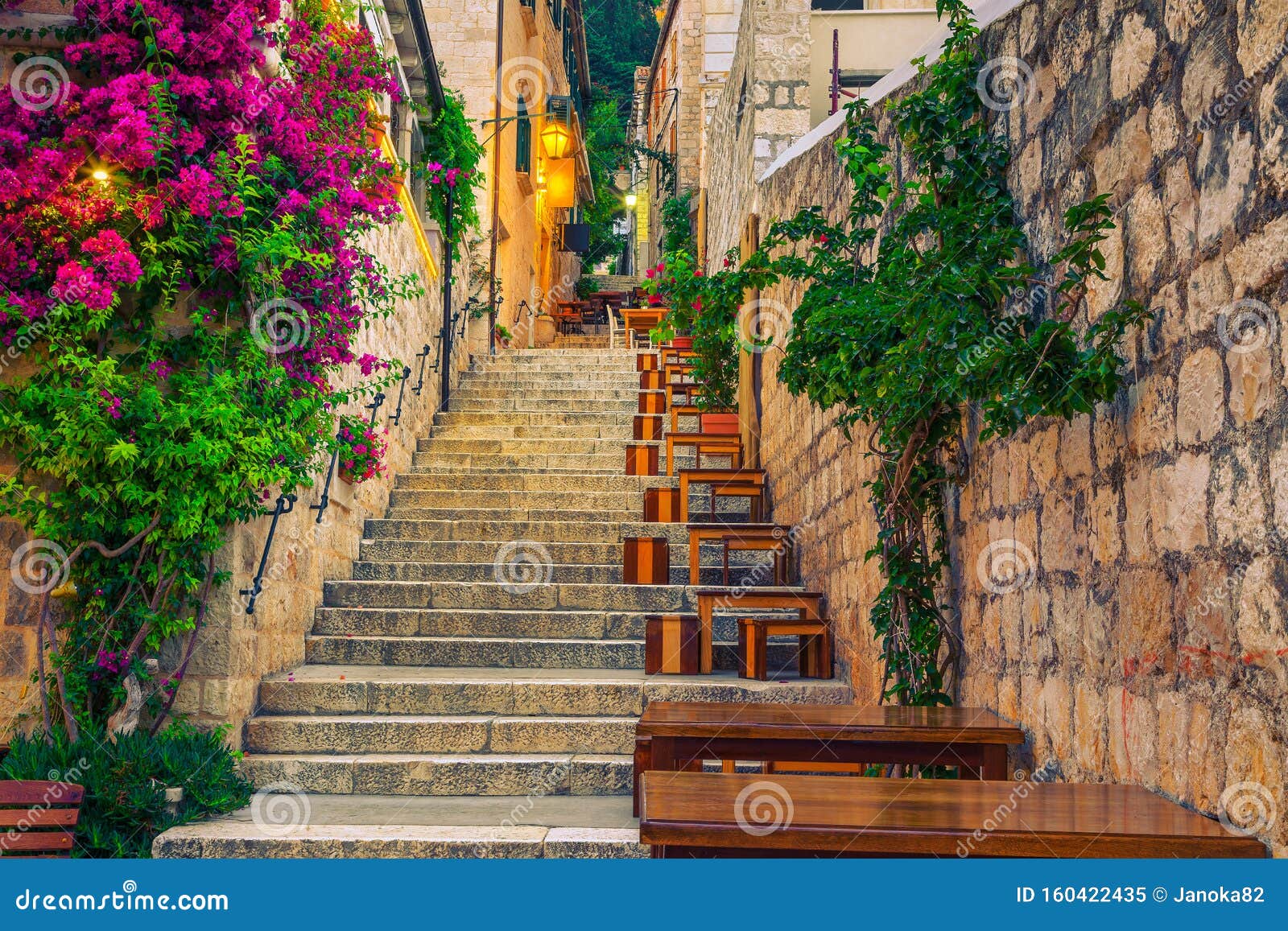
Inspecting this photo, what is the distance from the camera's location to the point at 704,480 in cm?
691

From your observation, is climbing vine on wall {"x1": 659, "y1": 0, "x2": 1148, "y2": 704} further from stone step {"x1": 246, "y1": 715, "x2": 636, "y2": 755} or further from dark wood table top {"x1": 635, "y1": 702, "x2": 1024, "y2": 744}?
stone step {"x1": 246, "y1": 715, "x2": 636, "y2": 755}

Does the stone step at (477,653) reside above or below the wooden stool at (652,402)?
below

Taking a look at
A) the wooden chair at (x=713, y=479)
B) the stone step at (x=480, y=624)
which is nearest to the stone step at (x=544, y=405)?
the wooden chair at (x=713, y=479)

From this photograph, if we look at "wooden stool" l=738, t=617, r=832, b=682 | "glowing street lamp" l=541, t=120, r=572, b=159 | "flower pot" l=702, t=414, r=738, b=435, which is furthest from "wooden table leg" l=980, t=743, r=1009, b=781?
"glowing street lamp" l=541, t=120, r=572, b=159

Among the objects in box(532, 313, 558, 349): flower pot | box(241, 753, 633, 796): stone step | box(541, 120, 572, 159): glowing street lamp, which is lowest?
box(241, 753, 633, 796): stone step

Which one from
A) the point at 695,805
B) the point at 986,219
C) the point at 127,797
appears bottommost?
the point at 127,797

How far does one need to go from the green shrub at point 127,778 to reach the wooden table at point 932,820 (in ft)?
7.09

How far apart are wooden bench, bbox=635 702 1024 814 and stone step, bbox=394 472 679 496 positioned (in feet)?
14.1

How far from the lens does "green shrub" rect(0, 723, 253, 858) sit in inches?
140

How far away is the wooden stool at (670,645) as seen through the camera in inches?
199

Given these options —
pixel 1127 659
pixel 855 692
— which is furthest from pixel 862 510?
pixel 1127 659

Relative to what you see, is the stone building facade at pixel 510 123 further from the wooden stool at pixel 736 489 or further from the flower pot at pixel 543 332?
the wooden stool at pixel 736 489

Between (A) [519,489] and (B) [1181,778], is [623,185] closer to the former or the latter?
(A) [519,489]

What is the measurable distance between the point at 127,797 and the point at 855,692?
274 cm
